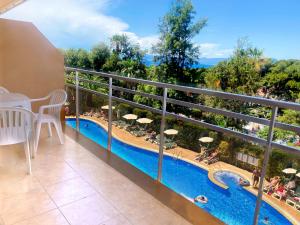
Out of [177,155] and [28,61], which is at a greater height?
[28,61]

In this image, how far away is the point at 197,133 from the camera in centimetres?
385

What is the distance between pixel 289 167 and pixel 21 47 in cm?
476

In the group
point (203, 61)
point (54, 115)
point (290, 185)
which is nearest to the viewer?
point (54, 115)

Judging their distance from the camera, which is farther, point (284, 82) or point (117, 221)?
point (284, 82)

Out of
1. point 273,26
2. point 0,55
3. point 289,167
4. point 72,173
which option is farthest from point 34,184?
point 273,26

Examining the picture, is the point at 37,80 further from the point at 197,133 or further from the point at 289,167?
the point at 289,167

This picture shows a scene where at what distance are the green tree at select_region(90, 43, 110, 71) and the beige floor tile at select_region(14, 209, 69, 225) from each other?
948cm

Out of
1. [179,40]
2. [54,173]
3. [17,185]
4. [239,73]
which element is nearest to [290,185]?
[54,173]

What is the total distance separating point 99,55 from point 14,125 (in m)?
9.58

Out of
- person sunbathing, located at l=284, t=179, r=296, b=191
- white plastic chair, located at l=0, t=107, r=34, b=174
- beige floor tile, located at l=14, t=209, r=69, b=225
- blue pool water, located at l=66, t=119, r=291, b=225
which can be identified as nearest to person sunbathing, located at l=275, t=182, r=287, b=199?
person sunbathing, located at l=284, t=179, r=296, b=191

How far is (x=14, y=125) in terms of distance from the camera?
2.49 metres

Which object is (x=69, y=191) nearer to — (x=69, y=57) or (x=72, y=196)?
(x=72, y=196)

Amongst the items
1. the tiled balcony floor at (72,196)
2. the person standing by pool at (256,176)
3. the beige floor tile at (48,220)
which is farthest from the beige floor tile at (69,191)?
the person standing by pool at (256,176)

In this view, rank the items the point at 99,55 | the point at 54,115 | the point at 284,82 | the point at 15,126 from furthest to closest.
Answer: the point at 99,55 → the point at 284,82 → the point at 54,115 → the point at 15,126
